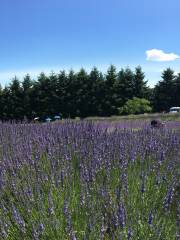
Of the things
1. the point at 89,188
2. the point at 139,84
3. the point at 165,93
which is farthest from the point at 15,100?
the point at 89,188

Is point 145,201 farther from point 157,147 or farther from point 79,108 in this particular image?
point 79,108

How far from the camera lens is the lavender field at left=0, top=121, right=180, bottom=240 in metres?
2.68

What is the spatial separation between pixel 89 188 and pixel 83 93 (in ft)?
126

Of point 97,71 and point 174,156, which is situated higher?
point 97,71

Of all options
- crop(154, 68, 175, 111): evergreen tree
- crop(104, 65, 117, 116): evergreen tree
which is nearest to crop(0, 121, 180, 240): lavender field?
crop(104, 65, 117, 116): evergreen tree

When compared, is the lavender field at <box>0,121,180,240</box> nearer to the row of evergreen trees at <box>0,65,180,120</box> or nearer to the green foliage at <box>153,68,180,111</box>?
the row of evergreen trees at <box>0,65,180,120</box>

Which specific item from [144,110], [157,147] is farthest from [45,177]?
[144,110]

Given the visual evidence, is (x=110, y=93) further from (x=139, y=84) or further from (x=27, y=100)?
(x=27, y=100)

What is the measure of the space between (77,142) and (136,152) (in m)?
0.81

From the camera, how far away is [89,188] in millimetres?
3170

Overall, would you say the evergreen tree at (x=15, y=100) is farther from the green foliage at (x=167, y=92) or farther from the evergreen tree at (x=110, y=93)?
the green foliage at (x=167, y=92)

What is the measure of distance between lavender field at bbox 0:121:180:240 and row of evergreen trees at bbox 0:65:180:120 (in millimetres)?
35018

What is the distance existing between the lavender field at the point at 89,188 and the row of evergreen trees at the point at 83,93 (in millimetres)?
35018

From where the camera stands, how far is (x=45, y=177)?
3557mm
